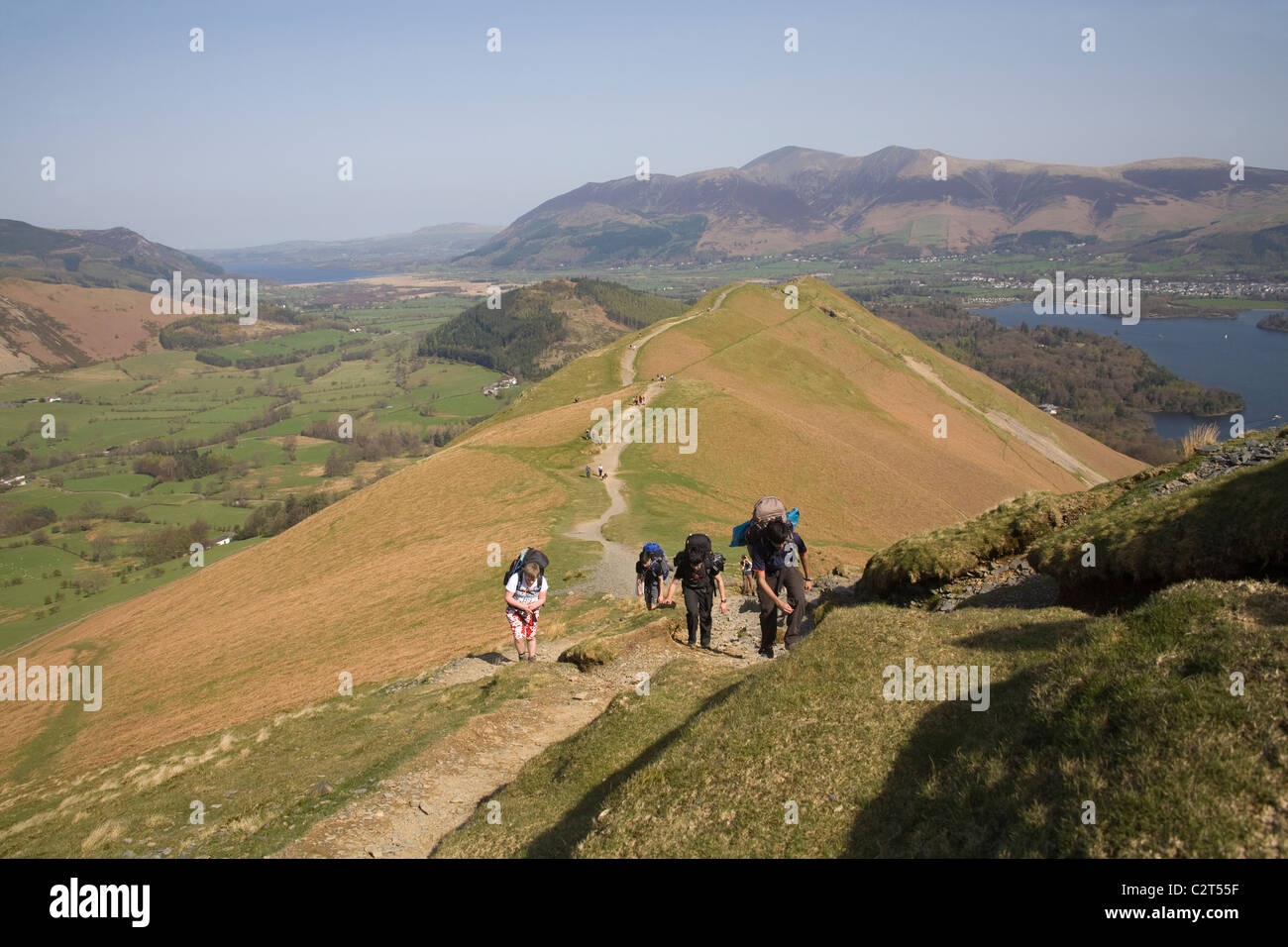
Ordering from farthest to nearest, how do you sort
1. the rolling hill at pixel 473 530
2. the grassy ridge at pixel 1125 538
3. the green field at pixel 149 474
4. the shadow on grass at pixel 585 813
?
the green field at pixel 149 474 < the rolling hill at pixel 473 530 < the grassy ridge at pixel 1125 538 < the shadow on grass at pixel 585 813

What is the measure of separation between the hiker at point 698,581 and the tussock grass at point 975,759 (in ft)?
16.6

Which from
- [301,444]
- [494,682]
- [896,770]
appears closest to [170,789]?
[494,682]

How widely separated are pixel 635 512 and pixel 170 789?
76.4 ft

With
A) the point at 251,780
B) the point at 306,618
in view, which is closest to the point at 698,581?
the point at 251,780

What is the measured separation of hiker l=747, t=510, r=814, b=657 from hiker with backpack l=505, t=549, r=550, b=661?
5182 mm

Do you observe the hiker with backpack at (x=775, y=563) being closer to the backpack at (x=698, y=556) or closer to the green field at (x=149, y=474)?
the backpack at (x=698, y=556)

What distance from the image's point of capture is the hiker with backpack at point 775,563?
13.2 m

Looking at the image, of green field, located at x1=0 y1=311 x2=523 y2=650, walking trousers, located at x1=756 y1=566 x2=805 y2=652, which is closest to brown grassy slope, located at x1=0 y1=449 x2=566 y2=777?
walking trousers, located at x1=756 y1=566 x2=805 y2=652

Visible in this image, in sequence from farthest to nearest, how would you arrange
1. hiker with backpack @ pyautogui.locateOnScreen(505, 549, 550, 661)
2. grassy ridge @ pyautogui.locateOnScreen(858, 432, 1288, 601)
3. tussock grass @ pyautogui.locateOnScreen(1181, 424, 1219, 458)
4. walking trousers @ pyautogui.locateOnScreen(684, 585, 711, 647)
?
tussock grass @ pyautogui.locateOnScreen(1181, 424, 1219, 458) → hiker with backpack @ pyautogui.locateOnScreen(505, 549, 550, 661) → walking trousers @ pyautogui.locateOnScreen(684, 585, 711, 647) → grassy ridge @ pyautogui.locateOnScreen(858, 432, 1288, 601)

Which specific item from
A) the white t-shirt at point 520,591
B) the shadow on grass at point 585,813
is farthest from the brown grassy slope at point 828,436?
the shadow on grass at point 585,813

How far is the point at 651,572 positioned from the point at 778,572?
6.98m

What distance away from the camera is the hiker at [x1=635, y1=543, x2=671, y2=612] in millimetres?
19953

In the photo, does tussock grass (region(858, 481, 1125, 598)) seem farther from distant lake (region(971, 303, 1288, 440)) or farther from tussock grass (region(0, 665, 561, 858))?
distant lake (region(971, 303, 1288, 440))
